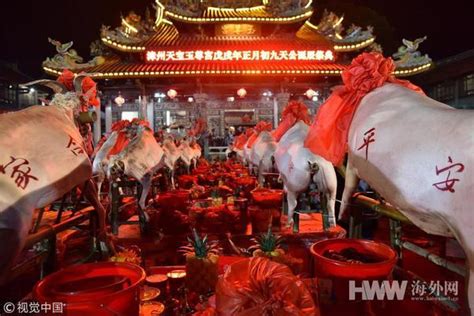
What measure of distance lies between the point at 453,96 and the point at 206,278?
80.2 feet

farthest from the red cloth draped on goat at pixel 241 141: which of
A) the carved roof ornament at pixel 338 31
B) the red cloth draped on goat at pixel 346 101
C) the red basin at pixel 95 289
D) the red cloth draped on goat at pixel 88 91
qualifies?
the red basin at pixel 95 289

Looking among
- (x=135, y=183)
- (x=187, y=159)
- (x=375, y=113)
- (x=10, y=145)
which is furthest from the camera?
(x=187, y=159)

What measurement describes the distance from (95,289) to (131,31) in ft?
56.2

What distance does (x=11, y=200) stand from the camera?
7.17ft

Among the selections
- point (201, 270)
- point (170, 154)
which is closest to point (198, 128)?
point (170, 154)

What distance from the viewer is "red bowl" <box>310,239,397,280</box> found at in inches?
72.2

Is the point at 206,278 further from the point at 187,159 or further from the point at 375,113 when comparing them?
the point at 187,159

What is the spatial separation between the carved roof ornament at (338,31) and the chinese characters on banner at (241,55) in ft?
4.33

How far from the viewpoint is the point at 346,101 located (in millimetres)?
2488

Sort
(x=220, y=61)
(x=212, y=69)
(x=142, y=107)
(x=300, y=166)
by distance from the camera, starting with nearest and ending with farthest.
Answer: (x=300, y=166), (x=212, y=69), (x=220, y=61), (x=142, y=107)

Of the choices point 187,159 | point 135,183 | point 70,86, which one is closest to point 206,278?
point 70,86

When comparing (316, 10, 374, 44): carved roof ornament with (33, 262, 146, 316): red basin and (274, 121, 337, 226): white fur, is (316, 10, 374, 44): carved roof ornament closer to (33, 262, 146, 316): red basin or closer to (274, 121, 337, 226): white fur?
(274, 121, 337, 226): white fur

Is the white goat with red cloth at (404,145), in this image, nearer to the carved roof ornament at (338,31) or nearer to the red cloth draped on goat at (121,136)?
the red cloth draped on goat at (121,136)

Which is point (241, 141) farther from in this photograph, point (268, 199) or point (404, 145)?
point (404, 145)
